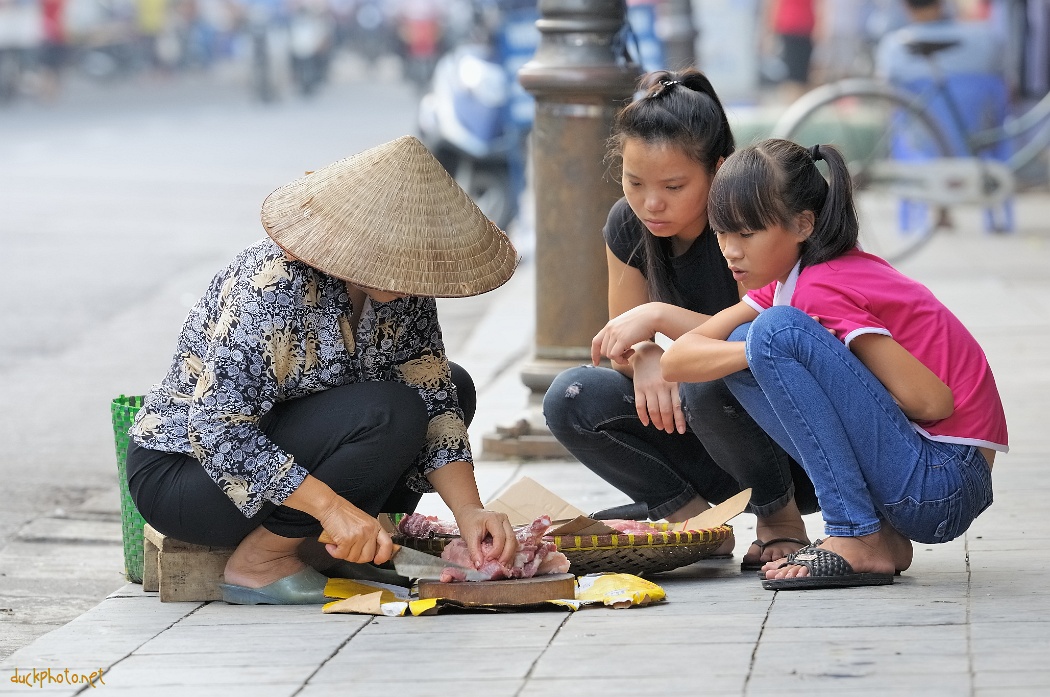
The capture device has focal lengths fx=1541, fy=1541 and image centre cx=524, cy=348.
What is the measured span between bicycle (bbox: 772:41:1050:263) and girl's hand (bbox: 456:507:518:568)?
220 inches

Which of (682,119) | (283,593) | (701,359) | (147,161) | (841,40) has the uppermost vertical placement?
(682,119)

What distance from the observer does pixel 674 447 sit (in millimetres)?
3674

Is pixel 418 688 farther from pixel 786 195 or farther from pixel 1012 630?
pixel 786 195

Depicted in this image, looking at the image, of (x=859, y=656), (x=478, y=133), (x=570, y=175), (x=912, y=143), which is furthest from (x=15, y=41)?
(x=859, y=656)

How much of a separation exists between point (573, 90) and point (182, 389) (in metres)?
2.02

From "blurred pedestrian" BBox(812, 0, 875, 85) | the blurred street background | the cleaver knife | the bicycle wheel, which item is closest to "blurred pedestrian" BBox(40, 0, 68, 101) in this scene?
the blurred street background

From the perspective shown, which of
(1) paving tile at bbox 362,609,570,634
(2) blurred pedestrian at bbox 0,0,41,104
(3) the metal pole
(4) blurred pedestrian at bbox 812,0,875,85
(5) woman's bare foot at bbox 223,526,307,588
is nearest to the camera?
(1) paving tile at bbox 362,609,570,634

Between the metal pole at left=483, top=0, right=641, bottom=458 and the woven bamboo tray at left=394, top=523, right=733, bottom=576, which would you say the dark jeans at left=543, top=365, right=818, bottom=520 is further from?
the metal pole at left=483, top=0, right=641, bottom=458

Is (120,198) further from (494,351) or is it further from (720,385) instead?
(720,385)

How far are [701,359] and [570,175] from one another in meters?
1.82

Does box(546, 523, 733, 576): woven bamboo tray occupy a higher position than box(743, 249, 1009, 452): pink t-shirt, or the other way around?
box(743, 249, 1009, 452): pink t-shirt

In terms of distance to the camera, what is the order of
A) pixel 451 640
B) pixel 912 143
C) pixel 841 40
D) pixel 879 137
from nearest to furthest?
pixel 451 640, pixel 912 143, pixel 879 137, pixel 841 40

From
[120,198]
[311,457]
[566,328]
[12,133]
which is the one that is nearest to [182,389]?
[311,457]

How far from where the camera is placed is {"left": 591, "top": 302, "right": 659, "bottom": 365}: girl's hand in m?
3.38
